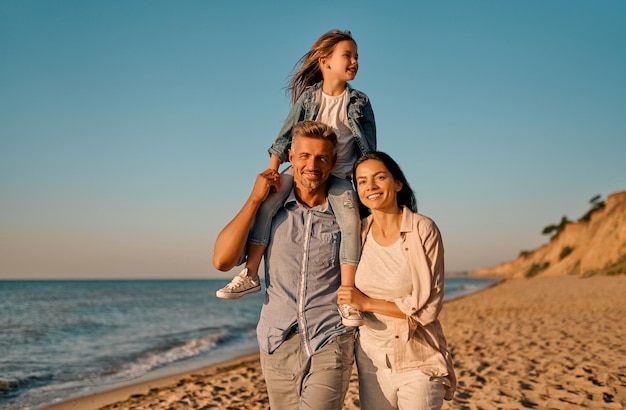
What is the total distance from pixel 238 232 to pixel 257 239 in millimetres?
213

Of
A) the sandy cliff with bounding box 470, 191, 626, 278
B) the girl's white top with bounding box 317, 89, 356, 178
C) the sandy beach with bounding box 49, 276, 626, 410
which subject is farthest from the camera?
the sandy cliff with bounding box 470, 191, 626, 278

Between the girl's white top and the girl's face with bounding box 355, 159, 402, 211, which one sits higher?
the girl's white top

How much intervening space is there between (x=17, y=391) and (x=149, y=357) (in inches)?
154

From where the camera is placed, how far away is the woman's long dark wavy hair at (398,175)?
3137mm

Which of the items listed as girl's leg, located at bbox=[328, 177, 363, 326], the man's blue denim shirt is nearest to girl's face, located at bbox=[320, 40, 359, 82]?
girl's leg, located at bbox=[328, 177, 363, 326]

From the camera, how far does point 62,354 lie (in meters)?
13.5

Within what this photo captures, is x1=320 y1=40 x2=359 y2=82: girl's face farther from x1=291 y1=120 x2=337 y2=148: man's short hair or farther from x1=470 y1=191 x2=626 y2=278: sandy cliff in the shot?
x1=470 y1=191 x2=626 y2=278: sandy cliff

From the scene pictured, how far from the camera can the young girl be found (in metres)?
3.19

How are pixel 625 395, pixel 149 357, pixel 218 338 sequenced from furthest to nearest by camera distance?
pixel 218 338, pixel 149 357, pixel 625 395

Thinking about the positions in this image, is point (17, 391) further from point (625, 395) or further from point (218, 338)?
point (625, 395)

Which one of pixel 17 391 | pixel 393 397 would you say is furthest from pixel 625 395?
pixel 17 391

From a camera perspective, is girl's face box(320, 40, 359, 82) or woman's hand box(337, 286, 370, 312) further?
girl's face box(320, 40, 359, 82)

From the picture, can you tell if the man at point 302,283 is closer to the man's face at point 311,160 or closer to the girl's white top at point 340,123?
the man's face at point 311,160

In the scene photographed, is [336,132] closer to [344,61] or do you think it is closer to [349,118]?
[349,118]
